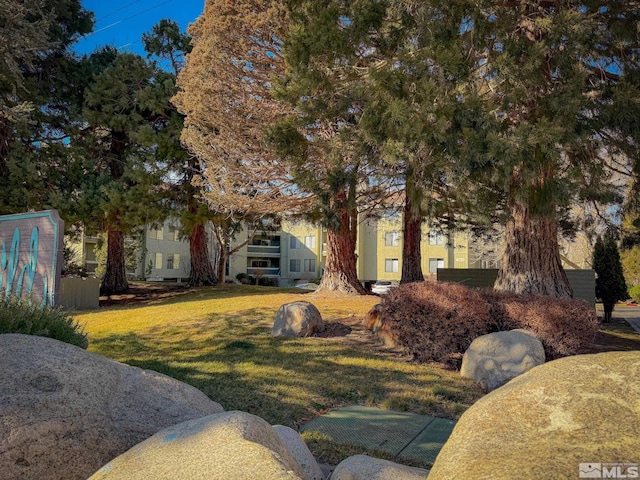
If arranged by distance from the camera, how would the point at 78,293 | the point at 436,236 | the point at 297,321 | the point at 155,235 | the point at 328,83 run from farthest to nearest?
the point at 155,235, the point at 436,236, the point at 78,293, the point at 297,321, the point at 328,83

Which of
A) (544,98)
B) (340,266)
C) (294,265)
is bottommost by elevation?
(340,266)

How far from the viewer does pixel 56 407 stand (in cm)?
318

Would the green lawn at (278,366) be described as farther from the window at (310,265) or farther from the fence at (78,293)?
the window at (310,265)

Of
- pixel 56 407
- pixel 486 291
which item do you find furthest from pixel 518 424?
pixel 486 291

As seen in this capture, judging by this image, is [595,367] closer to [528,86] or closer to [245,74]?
[528,86]

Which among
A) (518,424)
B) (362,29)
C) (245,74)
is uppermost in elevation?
(245,74)

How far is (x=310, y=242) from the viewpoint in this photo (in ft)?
Answer: 162

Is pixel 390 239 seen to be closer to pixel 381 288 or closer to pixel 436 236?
pixel 381 288

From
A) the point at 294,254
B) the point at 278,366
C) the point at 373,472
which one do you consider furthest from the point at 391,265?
the point at 373,472

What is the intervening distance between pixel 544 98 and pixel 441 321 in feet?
13.2

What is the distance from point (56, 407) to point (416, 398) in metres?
4.08

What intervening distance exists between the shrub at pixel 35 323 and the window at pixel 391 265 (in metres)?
37.4

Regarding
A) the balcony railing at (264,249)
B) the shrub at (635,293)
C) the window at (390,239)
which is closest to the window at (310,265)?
the balcony railing at (264,249)

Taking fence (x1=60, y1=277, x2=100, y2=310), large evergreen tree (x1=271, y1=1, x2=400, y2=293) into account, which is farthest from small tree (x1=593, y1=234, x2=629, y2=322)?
fence (x1=60, y1=277, x2=100, y2=310)
